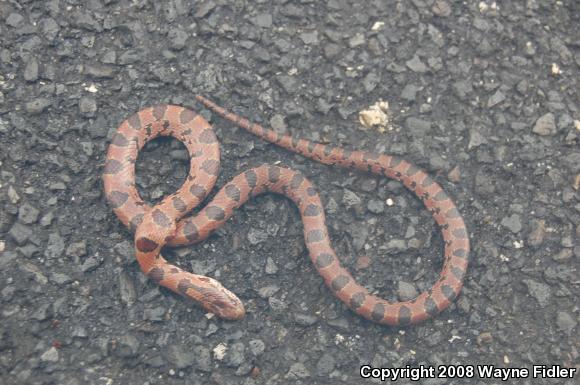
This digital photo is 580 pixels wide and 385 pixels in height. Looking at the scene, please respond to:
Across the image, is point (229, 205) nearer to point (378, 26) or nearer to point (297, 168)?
point (297, 168)

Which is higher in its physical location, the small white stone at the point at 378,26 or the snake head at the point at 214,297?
the small white stone at the point at 378,26

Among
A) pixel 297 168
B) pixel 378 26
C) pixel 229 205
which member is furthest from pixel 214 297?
pixel 378 26

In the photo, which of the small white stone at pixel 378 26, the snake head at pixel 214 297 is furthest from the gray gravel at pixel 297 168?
the snake head at pixel 214 297

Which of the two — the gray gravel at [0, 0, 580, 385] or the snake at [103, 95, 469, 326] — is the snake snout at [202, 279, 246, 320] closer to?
the snake at [103, 95, 469, 326]

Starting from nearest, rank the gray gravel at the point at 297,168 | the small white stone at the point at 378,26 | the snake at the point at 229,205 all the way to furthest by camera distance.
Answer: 1. the gray gravel at the point at 297,168
2. the snake at the point at 229,205
3. the small white stone at the point at 378,26

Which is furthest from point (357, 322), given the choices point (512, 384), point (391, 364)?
point (512, 384)

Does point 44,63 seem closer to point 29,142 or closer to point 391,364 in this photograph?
point 29,142

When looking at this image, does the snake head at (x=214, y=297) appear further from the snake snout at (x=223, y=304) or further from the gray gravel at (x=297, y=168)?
the gray gravel at (x=297, y=168)
